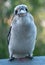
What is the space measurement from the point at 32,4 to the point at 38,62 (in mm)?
1312

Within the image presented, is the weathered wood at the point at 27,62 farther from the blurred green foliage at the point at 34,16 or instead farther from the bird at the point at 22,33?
the blurred green foliage at the point at 34,16

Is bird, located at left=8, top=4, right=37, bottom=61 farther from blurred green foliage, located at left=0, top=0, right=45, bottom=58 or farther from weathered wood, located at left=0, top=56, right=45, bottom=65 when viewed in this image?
blurred green foliage, located at left=0, top=0, right=45, bottom=58

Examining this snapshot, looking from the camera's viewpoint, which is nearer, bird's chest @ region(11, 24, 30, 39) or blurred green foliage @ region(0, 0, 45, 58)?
bird's chest @ region(11, 24, 30, 39)

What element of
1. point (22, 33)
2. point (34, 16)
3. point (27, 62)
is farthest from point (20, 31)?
point (34, 16)

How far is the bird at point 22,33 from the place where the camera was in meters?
3.21

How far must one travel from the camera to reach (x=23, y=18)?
3.17m

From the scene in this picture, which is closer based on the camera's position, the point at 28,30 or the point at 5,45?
the point at 28,30

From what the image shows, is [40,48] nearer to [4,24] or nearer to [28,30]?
[4,24]

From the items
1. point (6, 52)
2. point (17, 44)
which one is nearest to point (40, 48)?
point (6, 52)

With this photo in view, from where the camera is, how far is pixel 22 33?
326 centimetres

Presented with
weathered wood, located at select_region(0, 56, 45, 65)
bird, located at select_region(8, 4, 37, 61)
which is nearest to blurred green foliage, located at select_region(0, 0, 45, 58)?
bird, located at select_region(8, 4, 37, 61)

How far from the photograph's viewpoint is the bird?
3205 mm

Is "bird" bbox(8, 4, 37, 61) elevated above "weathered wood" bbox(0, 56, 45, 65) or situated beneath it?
elevated above

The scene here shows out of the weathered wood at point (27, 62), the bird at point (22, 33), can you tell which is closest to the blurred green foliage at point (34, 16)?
the bird at point (22, 33)
